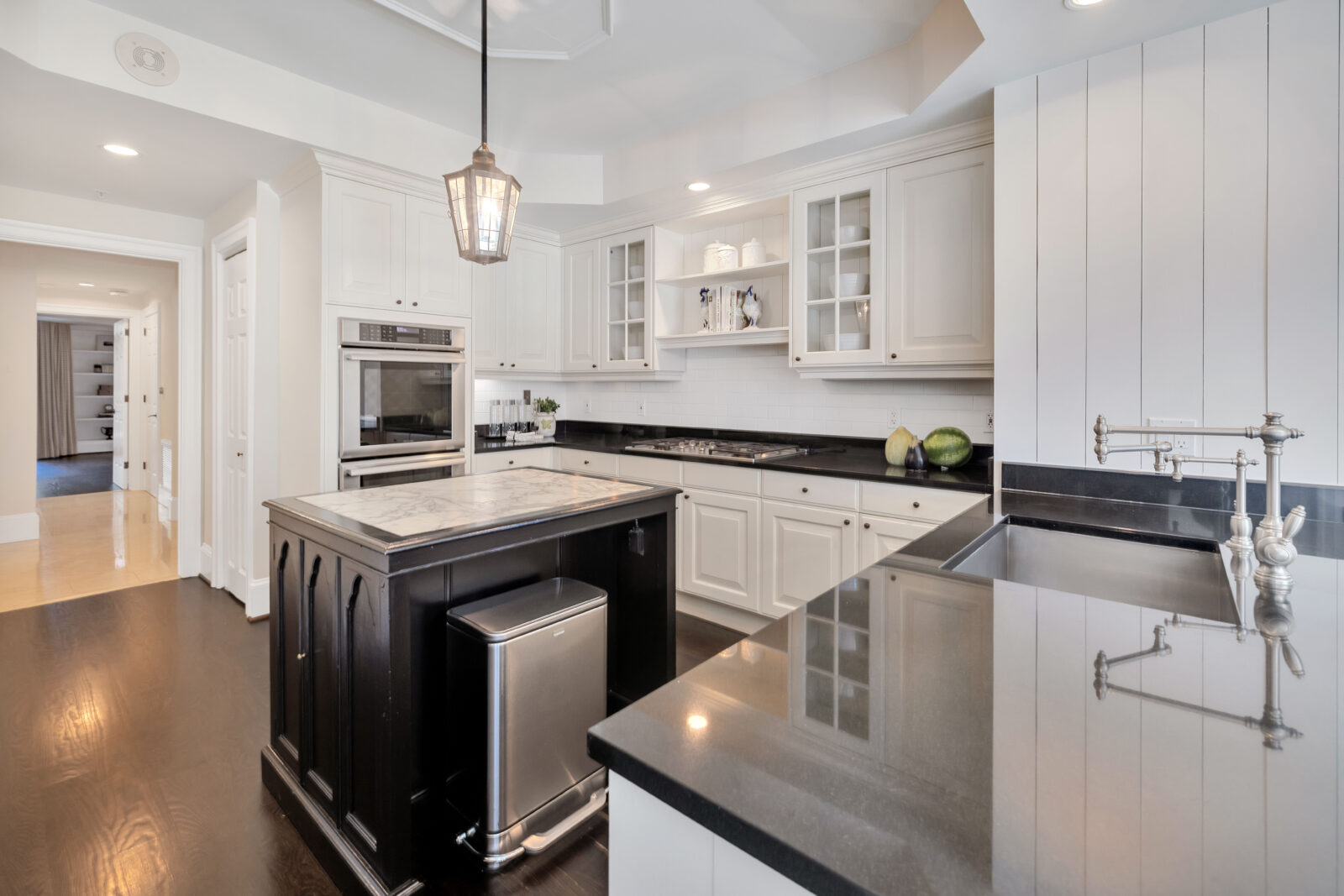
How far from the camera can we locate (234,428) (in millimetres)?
3725

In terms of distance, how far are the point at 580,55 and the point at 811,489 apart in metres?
2.21

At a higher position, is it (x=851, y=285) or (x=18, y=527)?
(x=851, y=285)

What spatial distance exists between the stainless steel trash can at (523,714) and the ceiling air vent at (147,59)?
2560 millimetres

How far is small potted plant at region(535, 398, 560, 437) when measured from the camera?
4.69m

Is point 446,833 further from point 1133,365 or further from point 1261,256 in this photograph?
point 1261,256

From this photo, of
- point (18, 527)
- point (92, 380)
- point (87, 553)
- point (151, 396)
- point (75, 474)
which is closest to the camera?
point (87, 553)

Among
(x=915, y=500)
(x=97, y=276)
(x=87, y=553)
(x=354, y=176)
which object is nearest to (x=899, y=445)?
(x=915, y=500)

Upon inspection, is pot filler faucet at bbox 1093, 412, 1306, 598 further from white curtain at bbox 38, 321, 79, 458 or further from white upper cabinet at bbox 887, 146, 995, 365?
white curtain at bbox 38, 321, 79, 458

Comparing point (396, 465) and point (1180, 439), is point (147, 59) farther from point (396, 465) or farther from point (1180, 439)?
point (1180, 439)

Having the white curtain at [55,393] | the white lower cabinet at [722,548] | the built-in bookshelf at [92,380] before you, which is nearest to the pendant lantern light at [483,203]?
the white lower cabinet at [722,548]

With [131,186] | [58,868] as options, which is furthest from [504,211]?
[131,186]

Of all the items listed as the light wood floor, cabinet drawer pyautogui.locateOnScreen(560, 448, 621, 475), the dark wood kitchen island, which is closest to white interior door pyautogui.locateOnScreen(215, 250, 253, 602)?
the light wood floor

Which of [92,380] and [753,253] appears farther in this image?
[92,380]

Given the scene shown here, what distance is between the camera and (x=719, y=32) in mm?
2541
